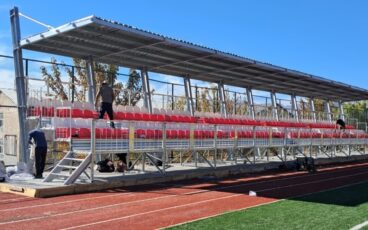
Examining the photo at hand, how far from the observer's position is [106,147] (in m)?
13.9

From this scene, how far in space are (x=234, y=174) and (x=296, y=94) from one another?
651 inches

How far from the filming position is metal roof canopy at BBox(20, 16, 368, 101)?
15.5 meters

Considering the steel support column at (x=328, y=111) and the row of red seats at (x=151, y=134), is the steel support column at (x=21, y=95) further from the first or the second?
the steel support column at (x=328, y=111)

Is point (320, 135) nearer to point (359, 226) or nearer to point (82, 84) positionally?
point (82, 84)

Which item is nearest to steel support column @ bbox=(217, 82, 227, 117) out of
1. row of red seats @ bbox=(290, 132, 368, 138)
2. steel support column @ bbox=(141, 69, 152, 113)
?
row of red seats @ bbox=(290, 132, 368, 138)

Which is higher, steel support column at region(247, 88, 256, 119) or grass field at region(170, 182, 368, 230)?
steel support column at region(247, 88, 256, 119)

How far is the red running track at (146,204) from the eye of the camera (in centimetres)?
865

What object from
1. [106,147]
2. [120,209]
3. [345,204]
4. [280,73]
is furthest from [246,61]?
[120,209]

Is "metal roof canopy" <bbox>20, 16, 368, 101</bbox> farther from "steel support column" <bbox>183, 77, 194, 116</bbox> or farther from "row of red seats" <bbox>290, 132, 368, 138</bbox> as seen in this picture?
"row of red seats" <bbox>290, 132, 368, 138</bbox>

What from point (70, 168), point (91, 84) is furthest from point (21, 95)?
point (70, 168)

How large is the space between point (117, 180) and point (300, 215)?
20.8ft

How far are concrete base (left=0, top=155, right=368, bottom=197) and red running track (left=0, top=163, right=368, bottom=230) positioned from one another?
0.32 metres


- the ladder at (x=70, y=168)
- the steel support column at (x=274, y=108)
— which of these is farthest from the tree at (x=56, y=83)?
the steel support column at (x=274, y=108)

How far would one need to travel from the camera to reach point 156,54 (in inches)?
760
